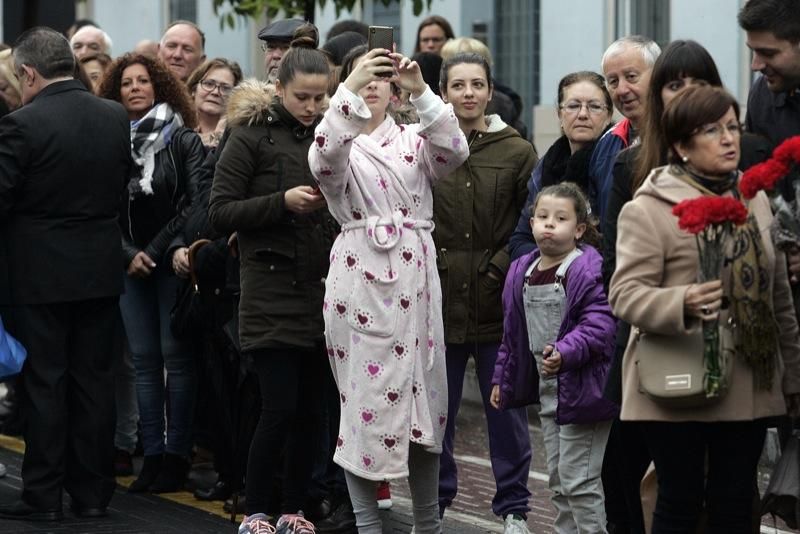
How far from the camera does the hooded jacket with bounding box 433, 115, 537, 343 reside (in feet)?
26.2

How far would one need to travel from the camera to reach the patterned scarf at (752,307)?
5.66 meters

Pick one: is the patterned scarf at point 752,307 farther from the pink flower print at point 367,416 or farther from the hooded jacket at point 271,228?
the hooded jacket at point 271,228

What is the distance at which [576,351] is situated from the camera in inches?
275

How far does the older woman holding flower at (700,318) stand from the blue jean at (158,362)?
3845 mm

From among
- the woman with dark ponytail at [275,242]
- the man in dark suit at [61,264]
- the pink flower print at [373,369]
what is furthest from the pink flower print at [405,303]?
the man in dark suit at [61,264]

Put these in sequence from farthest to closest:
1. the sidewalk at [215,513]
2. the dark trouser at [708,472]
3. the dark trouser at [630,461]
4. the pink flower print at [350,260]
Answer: the sidewalk at [215,513] → the pink flower print at [350,260] → the dark trouser at [630,461] → the dark trouser at [708,472]

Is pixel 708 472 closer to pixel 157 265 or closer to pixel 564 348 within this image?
pixel 564 348

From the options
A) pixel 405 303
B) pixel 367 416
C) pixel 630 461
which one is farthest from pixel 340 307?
pixel 630 461

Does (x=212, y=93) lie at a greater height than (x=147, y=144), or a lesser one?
greater

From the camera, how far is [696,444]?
19.0 feet

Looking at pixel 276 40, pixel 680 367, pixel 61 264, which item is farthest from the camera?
pixel 276 40

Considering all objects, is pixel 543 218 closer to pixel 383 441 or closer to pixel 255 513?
pixel 383 441

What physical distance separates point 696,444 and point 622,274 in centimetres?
58

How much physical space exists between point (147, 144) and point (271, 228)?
1.79 meters
